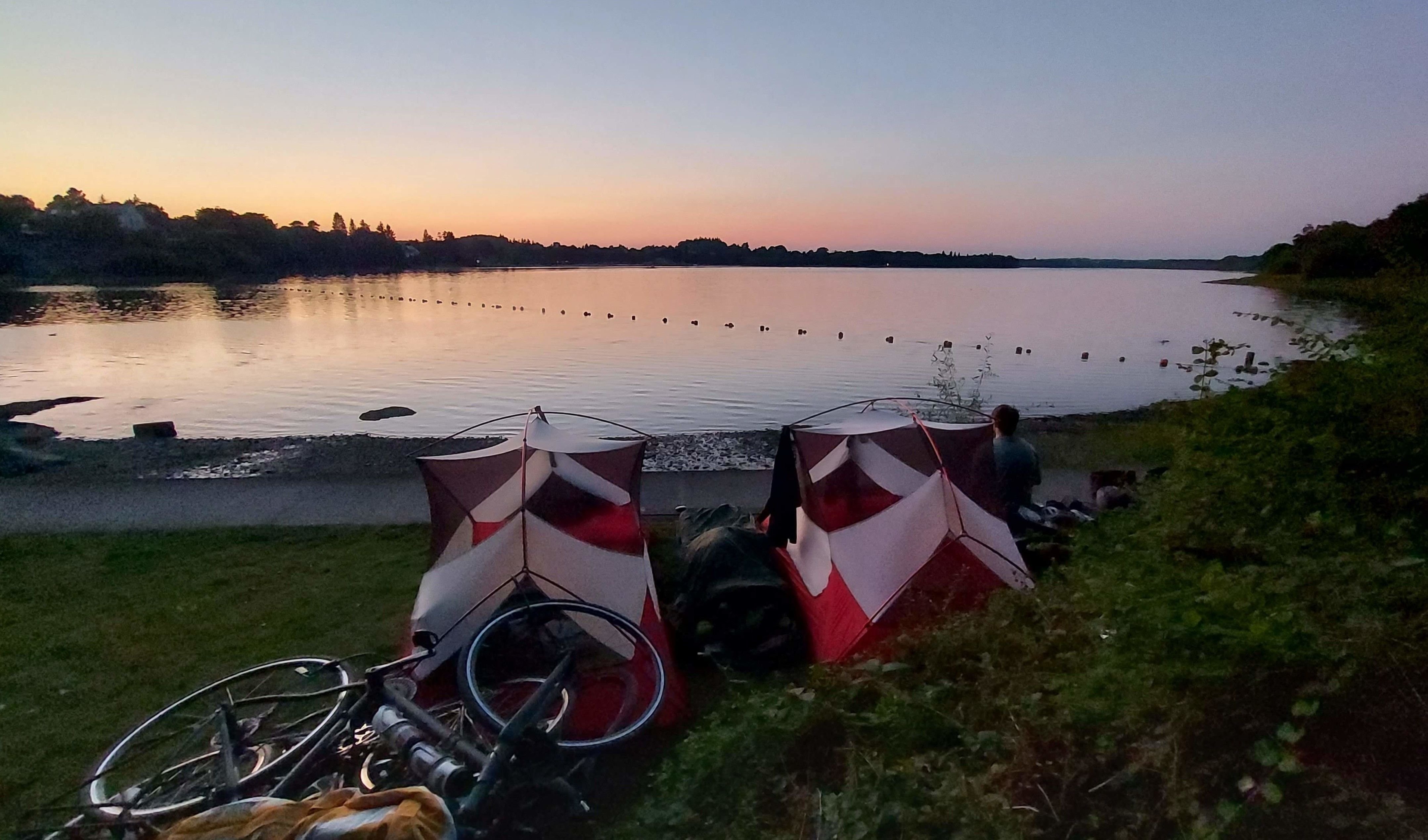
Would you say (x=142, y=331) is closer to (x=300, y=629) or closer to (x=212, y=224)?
(x=300, y=629)

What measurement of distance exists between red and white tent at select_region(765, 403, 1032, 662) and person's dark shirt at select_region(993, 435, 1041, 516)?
1.06 meters

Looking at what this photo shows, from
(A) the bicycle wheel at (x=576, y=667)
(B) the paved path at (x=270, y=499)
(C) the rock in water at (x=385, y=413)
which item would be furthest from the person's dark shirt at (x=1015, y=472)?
(C) the rock in water at (x=385, y=413)

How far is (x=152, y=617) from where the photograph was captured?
24.5 feet

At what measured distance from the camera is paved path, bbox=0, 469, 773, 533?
10.6 metres

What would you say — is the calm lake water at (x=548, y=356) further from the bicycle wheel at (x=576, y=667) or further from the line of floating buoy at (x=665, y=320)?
the bicycle wheel at (x=576, y=667)

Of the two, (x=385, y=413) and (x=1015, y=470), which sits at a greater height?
(x=1015, y=470)

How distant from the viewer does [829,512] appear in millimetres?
7004

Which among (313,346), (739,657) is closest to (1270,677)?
(739,657)

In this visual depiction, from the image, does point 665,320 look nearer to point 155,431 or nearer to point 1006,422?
point 155,431

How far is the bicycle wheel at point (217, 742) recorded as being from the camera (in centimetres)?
393

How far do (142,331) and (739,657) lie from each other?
53271 millimetres

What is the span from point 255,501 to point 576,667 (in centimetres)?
877

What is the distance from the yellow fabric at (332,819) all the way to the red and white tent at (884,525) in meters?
3.30

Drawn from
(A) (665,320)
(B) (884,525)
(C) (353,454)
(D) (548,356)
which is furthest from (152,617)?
(A) (665,320)
